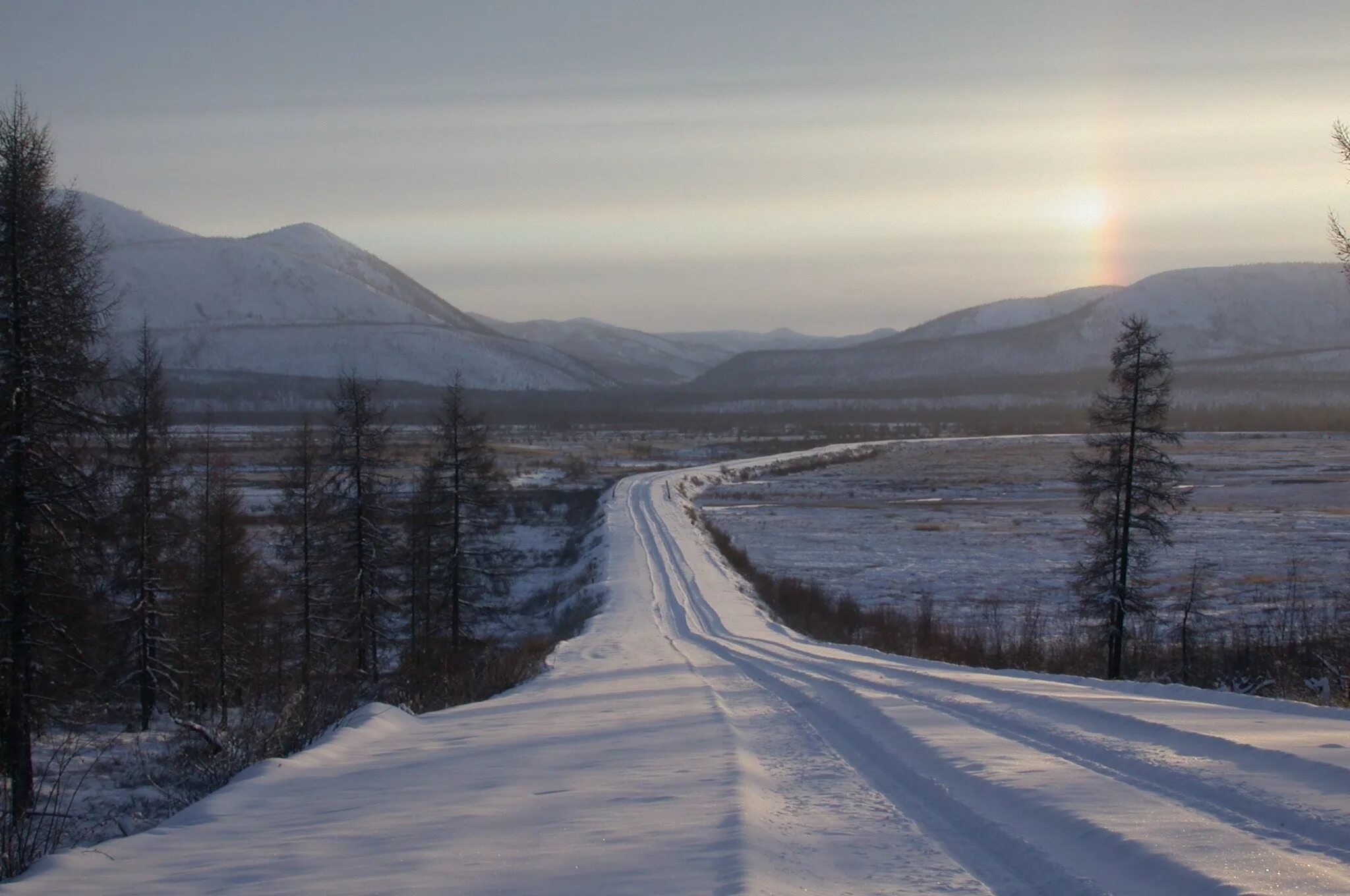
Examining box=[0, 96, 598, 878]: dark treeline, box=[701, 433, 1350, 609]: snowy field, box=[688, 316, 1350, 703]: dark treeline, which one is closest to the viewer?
box=[0, 96, 598, 878]: dark treeline

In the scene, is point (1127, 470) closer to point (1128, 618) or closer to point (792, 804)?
point (1128, 618)

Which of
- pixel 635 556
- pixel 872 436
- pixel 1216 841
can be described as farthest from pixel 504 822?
pixel 872 436

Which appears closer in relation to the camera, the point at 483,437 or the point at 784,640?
the point at 784,640

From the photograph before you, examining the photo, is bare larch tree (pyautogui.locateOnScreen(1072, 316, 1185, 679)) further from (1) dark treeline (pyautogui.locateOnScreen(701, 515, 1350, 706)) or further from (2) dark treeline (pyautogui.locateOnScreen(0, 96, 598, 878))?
(2) dark treeline (pyautogui.locateOnScreen(0, 96, 598, 878))

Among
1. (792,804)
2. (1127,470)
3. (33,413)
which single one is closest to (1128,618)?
(1127,470)

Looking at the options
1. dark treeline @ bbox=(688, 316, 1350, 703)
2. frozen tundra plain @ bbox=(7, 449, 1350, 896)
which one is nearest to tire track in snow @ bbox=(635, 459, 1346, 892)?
frozen tundra plain @ bbox=(7, 449, 1350, 896)

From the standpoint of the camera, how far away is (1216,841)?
5.38 meters

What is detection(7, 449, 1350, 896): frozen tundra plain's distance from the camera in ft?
17.0

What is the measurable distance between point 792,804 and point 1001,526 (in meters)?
47.7

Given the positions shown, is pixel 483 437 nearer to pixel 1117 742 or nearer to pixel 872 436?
pixel 1117 742

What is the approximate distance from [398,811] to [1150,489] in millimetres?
23261

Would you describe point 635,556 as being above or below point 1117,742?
below

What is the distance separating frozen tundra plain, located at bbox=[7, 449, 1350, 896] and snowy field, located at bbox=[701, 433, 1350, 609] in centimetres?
2356

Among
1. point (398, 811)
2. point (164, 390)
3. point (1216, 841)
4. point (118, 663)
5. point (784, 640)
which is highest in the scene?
point (164, 390)
